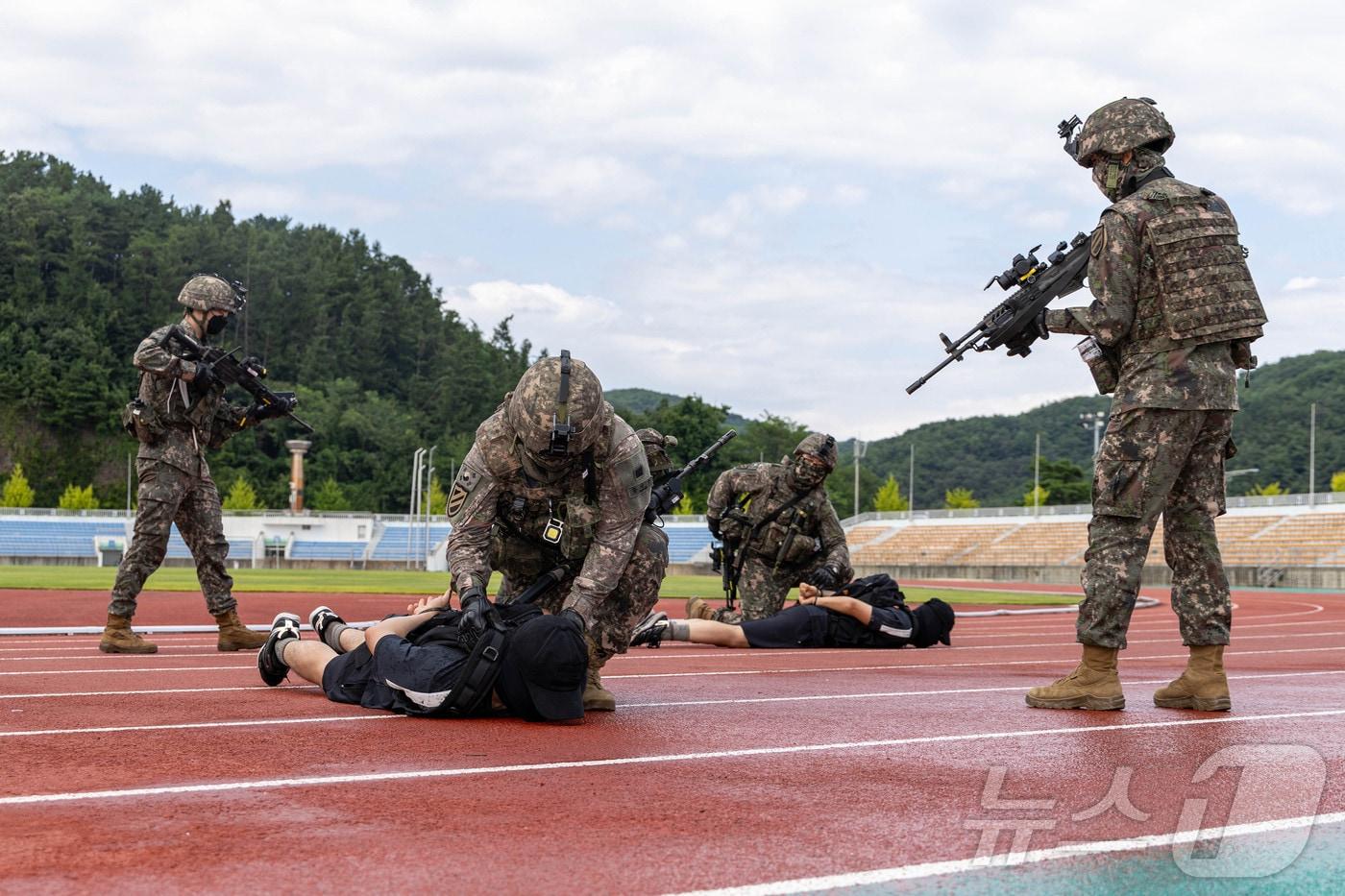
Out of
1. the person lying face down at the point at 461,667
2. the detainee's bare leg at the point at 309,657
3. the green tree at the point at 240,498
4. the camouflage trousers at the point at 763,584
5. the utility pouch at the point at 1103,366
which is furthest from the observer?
the green tree at the point at 240,498

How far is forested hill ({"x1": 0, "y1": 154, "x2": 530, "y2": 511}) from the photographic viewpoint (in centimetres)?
10781

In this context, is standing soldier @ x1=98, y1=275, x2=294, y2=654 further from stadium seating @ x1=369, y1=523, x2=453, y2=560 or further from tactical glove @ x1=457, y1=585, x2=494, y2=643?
stadium seating @ x1=369, y1=523, x2=453, y2=560

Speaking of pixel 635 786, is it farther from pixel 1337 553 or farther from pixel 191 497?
pixel 1337 553

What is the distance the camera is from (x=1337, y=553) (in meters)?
45.9

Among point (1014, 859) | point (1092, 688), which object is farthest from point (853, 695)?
point (1014, 859)

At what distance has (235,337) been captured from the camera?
124438 millimetres

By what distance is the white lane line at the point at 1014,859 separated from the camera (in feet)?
9.54

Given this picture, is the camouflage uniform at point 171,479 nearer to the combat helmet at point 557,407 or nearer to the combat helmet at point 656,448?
the combat helmet at point 656,448

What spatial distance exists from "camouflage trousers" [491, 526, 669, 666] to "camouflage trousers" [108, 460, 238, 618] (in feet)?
12.8

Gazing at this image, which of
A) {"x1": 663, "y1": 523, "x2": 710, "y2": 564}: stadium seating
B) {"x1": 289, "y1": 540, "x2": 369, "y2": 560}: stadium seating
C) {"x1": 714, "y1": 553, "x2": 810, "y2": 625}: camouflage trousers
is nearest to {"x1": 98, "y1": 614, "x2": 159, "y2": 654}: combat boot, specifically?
{"x1": 714, "y1": 553, "x2": 810, "y2": 625}: camouflage trousers

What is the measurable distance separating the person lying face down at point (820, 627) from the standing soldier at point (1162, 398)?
191 inches

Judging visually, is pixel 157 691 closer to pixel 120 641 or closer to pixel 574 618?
pixel 574 618

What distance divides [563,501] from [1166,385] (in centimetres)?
275

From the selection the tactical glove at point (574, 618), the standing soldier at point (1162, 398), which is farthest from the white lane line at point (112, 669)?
the standing soldier at point (1162, 398)
